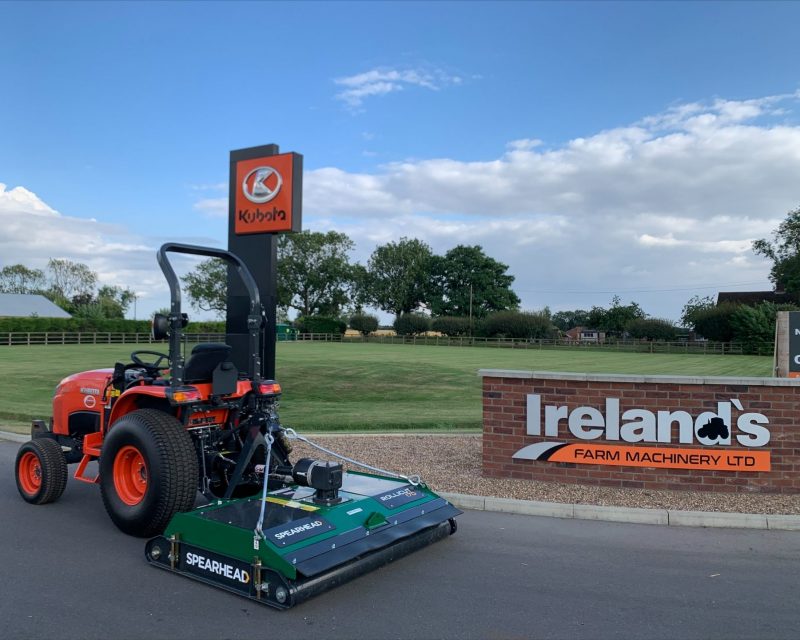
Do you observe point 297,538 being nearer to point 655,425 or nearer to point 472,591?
point 472,591

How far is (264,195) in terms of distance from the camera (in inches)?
409

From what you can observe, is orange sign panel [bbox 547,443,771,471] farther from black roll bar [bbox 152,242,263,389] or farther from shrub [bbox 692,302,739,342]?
shrub [bbox 692,302,739,342]

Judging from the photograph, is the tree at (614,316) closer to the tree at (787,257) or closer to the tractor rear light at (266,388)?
the tree at (787,257)

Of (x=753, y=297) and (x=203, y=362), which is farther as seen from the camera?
(x=753, y=297)

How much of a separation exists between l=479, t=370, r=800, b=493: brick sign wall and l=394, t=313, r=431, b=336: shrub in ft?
241

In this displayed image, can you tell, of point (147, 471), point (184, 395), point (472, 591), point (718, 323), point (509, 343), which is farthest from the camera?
point (509, 343)

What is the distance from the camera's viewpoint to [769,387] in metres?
7.05

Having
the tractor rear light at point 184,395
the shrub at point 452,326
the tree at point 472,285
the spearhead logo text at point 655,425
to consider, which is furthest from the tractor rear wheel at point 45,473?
the tree at point 472,285

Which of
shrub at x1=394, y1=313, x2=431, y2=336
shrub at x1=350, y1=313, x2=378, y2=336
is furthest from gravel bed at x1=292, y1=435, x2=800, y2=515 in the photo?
shrub at x1=350, y1=313, x2=378, y2=336

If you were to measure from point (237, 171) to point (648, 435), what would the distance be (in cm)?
728

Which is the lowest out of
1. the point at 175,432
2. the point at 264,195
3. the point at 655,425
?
the point at 655,425

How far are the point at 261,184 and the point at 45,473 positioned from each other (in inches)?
216

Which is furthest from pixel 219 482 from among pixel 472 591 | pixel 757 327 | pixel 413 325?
pixel 413 325

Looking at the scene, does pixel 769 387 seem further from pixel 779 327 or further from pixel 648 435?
pixel 779 327
